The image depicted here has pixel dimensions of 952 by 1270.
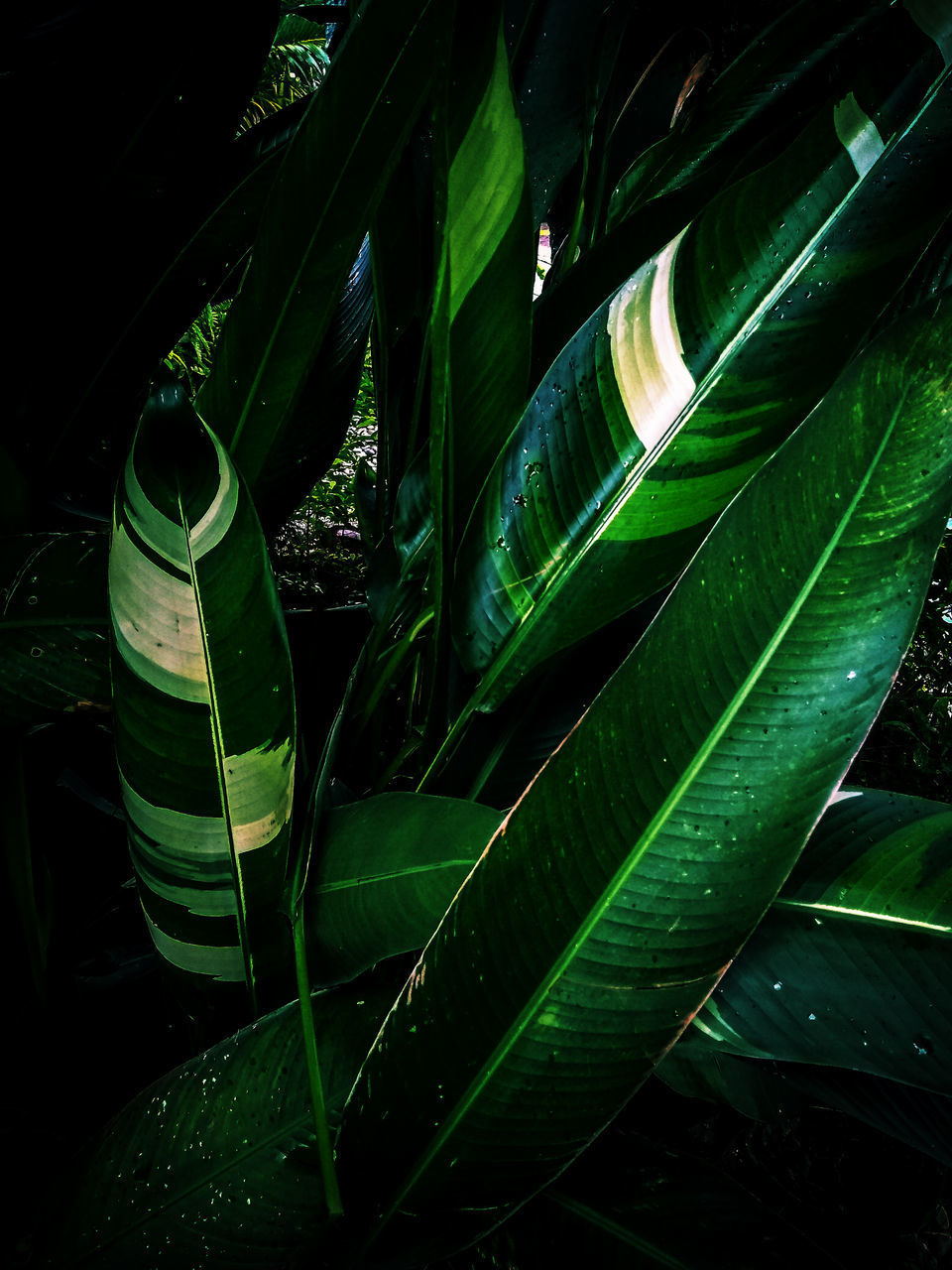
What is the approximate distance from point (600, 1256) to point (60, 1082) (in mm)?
484

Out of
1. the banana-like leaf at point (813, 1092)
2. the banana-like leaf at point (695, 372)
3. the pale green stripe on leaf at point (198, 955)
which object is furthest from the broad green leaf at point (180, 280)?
the banana-like leaf at point (813, 1092)

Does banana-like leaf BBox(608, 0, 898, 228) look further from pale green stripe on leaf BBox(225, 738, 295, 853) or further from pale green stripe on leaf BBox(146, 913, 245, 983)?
pale green stripe on leaf BBox(146, 913, 245, 983)

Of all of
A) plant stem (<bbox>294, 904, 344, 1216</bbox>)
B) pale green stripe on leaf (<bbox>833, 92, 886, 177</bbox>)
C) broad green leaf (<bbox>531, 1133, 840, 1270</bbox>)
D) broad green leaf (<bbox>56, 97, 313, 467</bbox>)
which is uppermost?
pale green stripe on leaf (<bbox>833, 92, 886, 177</bbox>)

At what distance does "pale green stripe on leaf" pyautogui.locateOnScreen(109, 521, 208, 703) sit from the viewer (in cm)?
32

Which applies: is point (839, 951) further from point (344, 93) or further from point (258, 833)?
point (344, 93)

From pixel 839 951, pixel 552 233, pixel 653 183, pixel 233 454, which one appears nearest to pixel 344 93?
pixel 233 454

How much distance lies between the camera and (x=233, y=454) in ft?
1.76

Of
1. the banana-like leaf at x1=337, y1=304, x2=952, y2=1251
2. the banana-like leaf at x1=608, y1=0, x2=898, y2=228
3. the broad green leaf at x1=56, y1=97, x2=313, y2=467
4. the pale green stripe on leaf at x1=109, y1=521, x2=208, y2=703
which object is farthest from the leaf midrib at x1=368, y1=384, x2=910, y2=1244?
the broad green leaf at x1=56, y1=97, x2=313, y2=467

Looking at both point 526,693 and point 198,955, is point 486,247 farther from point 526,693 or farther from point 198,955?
point 198,955

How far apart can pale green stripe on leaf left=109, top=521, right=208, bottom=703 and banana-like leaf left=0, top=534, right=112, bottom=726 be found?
0.12 meters

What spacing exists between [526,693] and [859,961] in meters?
0.31

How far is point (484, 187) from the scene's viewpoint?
407 mm

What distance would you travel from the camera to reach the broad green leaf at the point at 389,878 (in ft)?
1.24

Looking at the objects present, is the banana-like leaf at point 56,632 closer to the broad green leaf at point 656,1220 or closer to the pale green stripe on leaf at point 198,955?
the pale green stripe on leaf at point 198,955
